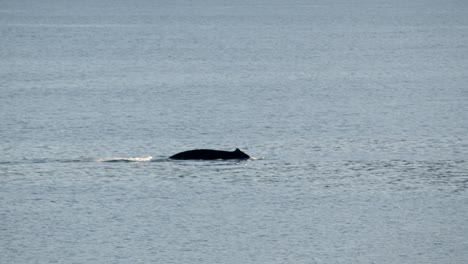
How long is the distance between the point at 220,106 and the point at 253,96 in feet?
12.8

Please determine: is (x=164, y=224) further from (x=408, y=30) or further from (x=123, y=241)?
(x=408, y=30)

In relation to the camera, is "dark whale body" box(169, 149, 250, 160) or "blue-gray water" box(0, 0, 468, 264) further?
"dark whale body" box(169, 149, 250, 160)

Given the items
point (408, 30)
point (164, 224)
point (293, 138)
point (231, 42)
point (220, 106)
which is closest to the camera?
point (164, 224)

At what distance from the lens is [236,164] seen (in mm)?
25188

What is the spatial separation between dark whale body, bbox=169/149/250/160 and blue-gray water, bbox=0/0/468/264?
41 cm

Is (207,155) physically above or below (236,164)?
above

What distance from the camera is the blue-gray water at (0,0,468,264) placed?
62.2ft

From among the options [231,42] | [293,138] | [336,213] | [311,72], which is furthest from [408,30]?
[336,213]

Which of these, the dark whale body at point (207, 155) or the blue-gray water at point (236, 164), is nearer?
the blue-gray water at point (236, 164)

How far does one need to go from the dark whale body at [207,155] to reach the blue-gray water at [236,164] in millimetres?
414

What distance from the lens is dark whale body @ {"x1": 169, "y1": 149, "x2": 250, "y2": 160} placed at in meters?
25.5

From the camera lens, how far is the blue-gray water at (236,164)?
18969 mm

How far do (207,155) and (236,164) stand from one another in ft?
2.49

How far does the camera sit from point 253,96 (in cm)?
4184
